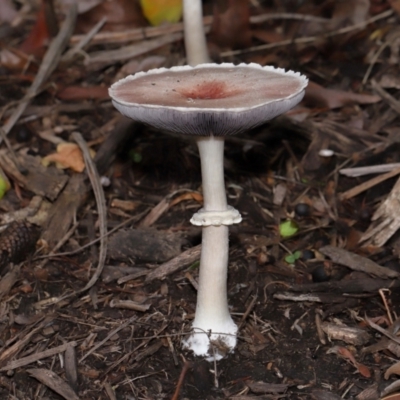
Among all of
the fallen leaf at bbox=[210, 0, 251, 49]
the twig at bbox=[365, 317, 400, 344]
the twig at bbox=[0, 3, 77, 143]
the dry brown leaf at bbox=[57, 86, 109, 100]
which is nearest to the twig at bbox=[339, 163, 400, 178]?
the twig at bbox=[365, 317, 400, 344]

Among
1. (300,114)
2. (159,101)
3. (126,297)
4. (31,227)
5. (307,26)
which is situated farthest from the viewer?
(307,26)

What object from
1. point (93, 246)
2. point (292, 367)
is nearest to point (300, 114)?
point (93, 246)

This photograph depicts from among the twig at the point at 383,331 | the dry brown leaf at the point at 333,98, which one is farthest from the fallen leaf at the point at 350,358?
the dry brown leaf at the point at 333,98

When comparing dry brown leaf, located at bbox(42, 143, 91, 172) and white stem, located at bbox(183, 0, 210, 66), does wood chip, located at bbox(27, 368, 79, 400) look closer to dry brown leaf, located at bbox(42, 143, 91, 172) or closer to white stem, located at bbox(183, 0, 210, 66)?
dry brown leaf, located at bbox(42, 143, 91, 172)

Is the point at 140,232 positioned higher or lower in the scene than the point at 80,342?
higher

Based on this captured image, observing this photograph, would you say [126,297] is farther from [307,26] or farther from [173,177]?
[307,26]

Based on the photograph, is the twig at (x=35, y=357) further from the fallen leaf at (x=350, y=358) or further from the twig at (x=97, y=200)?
the fallen leaf at (x=350, y=358)
